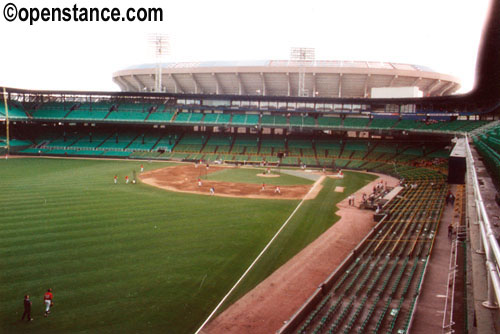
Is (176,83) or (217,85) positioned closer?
(217,85)

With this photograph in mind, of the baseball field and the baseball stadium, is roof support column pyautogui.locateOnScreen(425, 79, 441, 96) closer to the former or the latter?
the baseball stadium

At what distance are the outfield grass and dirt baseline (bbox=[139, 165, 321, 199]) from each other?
1857 millimetres

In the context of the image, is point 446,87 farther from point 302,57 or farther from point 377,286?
point 377,286

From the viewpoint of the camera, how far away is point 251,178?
49.1 m

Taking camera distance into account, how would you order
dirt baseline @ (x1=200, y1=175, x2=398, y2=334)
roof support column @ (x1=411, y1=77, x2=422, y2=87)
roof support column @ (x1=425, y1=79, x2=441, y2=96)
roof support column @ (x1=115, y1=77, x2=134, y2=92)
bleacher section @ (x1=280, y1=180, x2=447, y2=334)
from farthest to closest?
roof support column @ (x1=115, y1=77, x2=134, y2=92) → roof support column @ (x1=425, y1=79, x2=441, y2=96) → roof support column @ (x1=411, y1=77, x2=422, y2=87) → dirt baseline @ (x1=200, y1=175, x2=398, y2=334) → bleacher section @ (x1=280, y1=180, x2=447, y2=334)

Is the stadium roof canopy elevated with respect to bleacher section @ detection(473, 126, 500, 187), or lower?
elevated

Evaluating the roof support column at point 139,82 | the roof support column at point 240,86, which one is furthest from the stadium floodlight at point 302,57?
the roof support column at point 139,82

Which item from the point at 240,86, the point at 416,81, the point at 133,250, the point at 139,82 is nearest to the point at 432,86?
the point at 416,81

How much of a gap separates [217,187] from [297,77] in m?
48.4

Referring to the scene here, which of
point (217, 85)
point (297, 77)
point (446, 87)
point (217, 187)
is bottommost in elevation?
point (217, 187)

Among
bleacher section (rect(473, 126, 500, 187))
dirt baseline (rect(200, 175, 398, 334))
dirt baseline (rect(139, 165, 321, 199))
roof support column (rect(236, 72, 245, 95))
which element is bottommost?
dirt baseline (rect(200, 175, 398, 334))

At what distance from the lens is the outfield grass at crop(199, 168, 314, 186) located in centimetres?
4619

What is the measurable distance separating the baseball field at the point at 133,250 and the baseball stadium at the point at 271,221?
0.36 ft

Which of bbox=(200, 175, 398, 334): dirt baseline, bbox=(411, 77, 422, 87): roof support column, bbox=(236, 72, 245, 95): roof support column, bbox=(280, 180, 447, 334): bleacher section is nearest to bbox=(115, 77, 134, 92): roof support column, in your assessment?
bbox=(236, 72, 245, 95): roof support column
